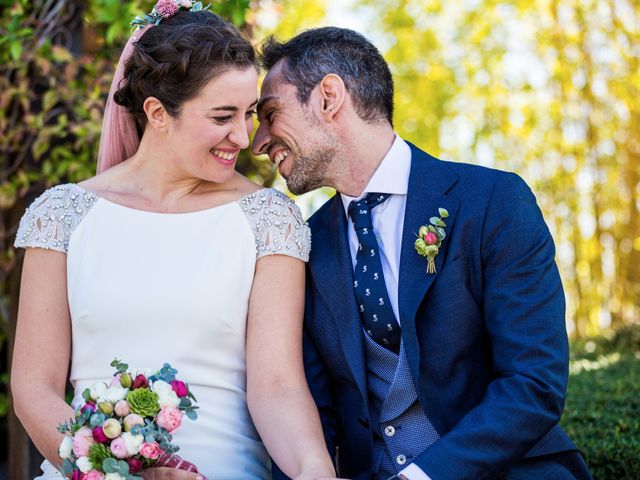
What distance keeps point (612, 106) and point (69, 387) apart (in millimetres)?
4563

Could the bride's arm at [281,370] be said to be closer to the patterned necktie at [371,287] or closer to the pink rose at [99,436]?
the patterned necktie at [371,287]

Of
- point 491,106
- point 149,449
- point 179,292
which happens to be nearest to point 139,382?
point 149,449

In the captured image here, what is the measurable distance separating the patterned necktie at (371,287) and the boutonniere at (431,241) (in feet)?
0.56

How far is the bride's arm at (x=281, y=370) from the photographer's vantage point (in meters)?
2.55

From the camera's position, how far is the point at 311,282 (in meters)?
2.81

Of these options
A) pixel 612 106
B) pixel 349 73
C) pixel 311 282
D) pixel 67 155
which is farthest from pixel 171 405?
pixel 612 106

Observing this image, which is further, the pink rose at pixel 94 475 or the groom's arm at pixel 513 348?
the groom's arm at pixel 513 348

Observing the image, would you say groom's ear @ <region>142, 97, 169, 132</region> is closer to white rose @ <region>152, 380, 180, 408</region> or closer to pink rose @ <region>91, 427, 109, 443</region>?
white rose @ <region>152, 380, 180, 408</region>

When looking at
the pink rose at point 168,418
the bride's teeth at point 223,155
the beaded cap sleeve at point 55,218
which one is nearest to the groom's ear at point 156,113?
the bride's teeth at point 223,155

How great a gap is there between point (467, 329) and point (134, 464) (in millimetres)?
975

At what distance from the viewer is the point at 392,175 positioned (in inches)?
108

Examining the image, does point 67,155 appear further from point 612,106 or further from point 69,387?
point 612,106

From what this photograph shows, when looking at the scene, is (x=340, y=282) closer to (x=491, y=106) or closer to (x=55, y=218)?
(x=55, y=218)

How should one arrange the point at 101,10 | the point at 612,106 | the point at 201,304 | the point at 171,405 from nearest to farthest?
1. the point at 171,405
2. the point at 201,304
3. the point at 101,10
4. the point at 612,106
